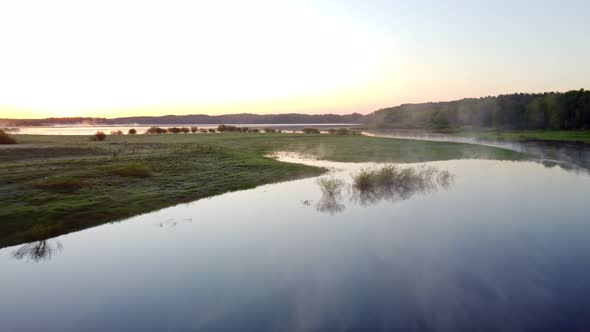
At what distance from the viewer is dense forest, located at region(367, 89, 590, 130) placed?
249 feet

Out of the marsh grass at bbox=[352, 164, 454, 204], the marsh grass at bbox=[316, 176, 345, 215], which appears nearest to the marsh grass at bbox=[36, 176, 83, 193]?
the marsh grass at bbox=[316, 176, 345, 215]

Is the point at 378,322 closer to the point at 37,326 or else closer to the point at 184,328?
the point at 184,328

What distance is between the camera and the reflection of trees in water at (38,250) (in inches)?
402

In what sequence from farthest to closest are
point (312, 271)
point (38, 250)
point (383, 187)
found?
point (383, 187) < point (38, 250) < point (312, 271)

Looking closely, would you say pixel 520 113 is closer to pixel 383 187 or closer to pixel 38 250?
pixel 383 187

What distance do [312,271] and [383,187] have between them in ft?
37.4

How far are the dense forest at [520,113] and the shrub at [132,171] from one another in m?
92.2

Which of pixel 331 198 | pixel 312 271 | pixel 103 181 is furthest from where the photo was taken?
pixel 103 181

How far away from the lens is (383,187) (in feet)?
64.4

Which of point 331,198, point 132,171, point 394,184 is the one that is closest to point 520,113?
point 394,184

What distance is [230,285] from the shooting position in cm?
861

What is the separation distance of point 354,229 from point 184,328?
25.5ft

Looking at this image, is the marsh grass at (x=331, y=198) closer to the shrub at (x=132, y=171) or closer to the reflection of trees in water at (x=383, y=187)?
the reflection of trees in water at (x=383, y=187)

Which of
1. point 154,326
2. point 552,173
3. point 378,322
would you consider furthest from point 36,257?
point 552,173
